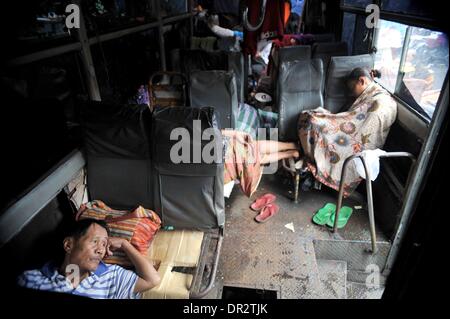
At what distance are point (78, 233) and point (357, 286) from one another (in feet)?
6.77

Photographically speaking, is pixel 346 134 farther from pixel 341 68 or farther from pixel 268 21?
pixel 268 21

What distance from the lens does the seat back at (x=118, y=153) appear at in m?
1.86

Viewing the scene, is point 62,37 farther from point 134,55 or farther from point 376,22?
point 376,22

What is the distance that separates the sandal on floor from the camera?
7.86 feet

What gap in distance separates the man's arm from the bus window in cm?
221

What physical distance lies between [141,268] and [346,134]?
2.13m

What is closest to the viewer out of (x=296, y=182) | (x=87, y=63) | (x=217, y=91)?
(x=87, y=63)

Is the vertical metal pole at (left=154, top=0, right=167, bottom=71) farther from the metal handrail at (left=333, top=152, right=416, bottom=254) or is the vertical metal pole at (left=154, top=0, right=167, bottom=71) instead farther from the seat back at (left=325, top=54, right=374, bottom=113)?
the metal handrail at (left=333, top=152, right=416, bottom=254)

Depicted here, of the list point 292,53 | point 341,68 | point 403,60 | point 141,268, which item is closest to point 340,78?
point 341,68

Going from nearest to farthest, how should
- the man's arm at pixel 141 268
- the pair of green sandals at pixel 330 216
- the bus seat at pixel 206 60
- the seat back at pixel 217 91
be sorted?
1. the man's arm at pixel 141 268
2. the pair of green sandals at pixel 330 216
3. the seat back at pixel 217 91
4. the bus seat at pixel 206 60

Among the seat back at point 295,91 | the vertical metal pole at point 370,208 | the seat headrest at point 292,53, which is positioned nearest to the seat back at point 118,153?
the vertical metal pole at point 370,208

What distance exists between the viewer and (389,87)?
2.94 meters

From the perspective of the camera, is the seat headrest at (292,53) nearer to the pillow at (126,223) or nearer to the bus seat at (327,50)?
the bus seat at (327,50)

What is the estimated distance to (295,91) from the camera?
118 inches
